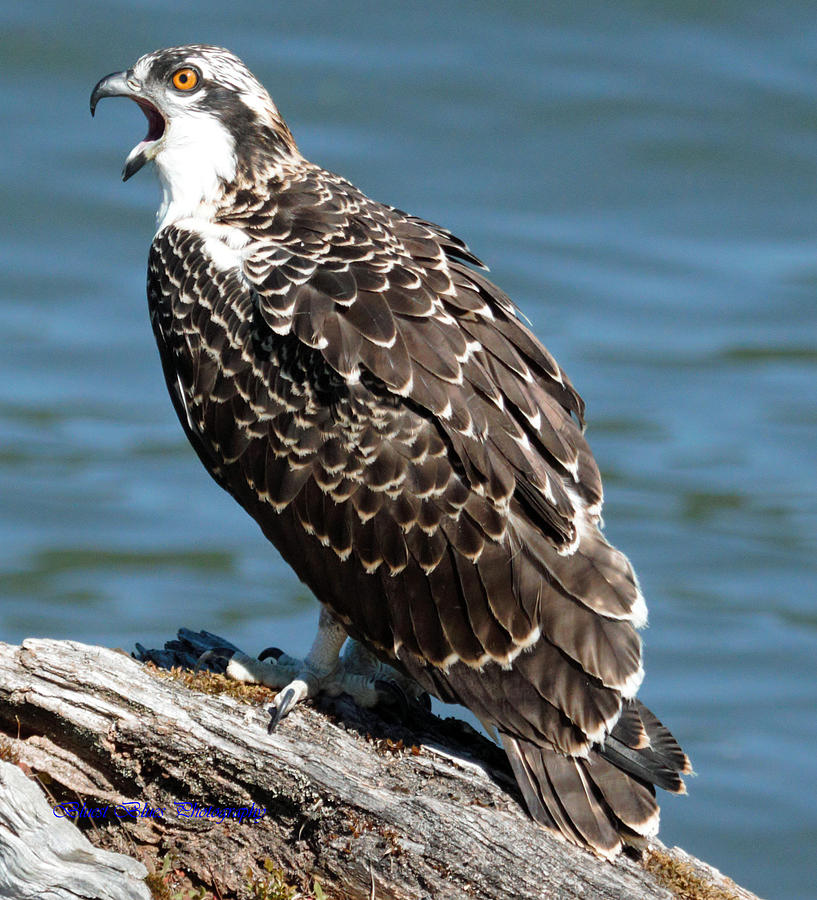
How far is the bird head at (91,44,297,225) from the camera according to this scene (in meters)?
7.70

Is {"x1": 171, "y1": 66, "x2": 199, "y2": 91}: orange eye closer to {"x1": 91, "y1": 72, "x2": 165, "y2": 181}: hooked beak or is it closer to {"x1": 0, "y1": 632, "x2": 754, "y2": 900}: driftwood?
{"x1": 91, "y1": 72, "x2": 165, "y2": 181}: hooked beak

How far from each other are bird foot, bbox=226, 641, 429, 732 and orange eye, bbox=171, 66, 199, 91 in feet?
11.4

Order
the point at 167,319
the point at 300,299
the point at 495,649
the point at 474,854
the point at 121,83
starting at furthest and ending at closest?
1. the point at 121,83
2. the point at 167,319
3. the point at 300,299
4. the point at 495,649
5. the point at 474,854

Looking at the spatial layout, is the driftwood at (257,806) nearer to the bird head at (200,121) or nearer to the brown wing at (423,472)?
the brown wing at (423,472)

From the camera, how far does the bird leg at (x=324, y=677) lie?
6617mm

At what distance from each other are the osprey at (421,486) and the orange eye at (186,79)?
1.09 metres

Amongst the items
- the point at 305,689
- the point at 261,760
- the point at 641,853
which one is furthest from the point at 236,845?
the point at 641,853

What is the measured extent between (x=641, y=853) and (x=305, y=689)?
1.83 m

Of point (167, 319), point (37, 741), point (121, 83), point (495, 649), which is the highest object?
point (121, 83)

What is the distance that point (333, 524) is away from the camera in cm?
651

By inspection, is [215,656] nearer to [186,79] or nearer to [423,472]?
[423,472]

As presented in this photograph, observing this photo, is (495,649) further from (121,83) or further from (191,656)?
(121,83)

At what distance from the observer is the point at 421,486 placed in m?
6.30

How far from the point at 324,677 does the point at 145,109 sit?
381 cm
